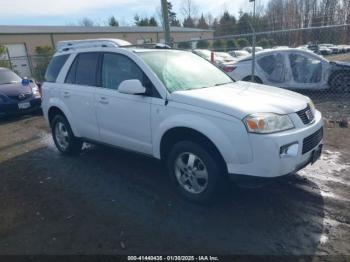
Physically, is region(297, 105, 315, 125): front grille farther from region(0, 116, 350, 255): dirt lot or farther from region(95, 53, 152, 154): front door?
region(95, 53, 152, 154): front door

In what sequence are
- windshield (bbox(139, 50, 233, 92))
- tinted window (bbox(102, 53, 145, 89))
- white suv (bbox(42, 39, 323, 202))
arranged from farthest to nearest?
tinted window (bbox(102, 53, 145, 89)) < windshield (bbox(139, 50, 233, 92)) < white suv (bbox(42, 39, 323, 202))

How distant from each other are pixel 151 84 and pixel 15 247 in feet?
7.58

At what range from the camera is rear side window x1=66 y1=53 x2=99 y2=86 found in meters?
→ 4.88

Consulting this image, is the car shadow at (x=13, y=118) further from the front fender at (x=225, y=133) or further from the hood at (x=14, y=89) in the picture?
the front fender at (x=225, y=133)

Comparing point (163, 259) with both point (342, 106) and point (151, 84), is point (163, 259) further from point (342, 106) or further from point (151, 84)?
point (342, 106)

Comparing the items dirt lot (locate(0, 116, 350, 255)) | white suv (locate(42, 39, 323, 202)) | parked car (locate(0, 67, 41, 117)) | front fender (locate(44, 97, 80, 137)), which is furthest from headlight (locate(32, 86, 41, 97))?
dirt lot (locate(0, 116, 350, 255))

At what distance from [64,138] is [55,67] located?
4.21 feet

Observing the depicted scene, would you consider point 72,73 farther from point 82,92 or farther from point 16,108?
point 16,108

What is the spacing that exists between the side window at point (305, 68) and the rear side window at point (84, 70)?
21.4 ft

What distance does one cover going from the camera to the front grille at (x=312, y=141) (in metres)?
3.40

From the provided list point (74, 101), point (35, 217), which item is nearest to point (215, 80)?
point (74, 101)

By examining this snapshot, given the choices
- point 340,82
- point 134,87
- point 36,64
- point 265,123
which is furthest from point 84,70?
point 36,64

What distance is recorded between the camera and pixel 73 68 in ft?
17.5

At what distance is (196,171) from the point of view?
3697 millimetres
